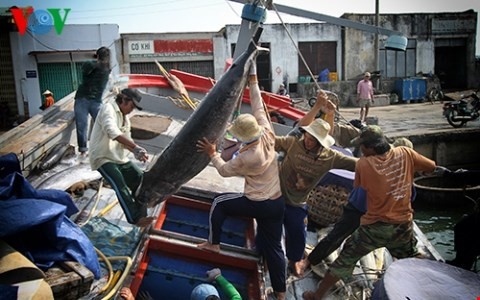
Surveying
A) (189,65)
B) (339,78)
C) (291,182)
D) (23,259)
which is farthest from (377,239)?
(339,78)

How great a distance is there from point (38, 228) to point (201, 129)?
4.90 ft

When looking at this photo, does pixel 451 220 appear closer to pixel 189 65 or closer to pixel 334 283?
pixel 334 283

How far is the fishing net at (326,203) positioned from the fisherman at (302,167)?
85 centimetres

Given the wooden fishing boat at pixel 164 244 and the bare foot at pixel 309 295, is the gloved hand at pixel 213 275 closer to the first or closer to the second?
the wooden fishing boat at pixel 164 244

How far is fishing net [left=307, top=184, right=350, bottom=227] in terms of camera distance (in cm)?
464

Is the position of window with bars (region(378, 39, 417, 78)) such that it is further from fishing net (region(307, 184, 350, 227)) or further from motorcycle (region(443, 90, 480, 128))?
fishing net (region(307, 184, 350, 227))

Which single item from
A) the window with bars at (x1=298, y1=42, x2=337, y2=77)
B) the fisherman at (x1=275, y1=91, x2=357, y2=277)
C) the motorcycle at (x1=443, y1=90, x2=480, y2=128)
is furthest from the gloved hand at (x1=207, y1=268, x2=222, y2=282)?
the window with bars at (x1=298, y1=42, x2=337, y2=77)

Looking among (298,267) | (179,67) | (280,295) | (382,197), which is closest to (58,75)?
(179,67)

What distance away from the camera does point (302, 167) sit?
3639 mm

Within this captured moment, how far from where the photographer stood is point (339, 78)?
76.0ft

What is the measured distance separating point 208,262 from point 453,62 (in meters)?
26.3

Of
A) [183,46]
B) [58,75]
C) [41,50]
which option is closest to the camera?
[41,50]

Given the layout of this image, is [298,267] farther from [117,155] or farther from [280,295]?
[117,155]

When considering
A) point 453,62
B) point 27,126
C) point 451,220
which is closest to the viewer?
point 27,126
